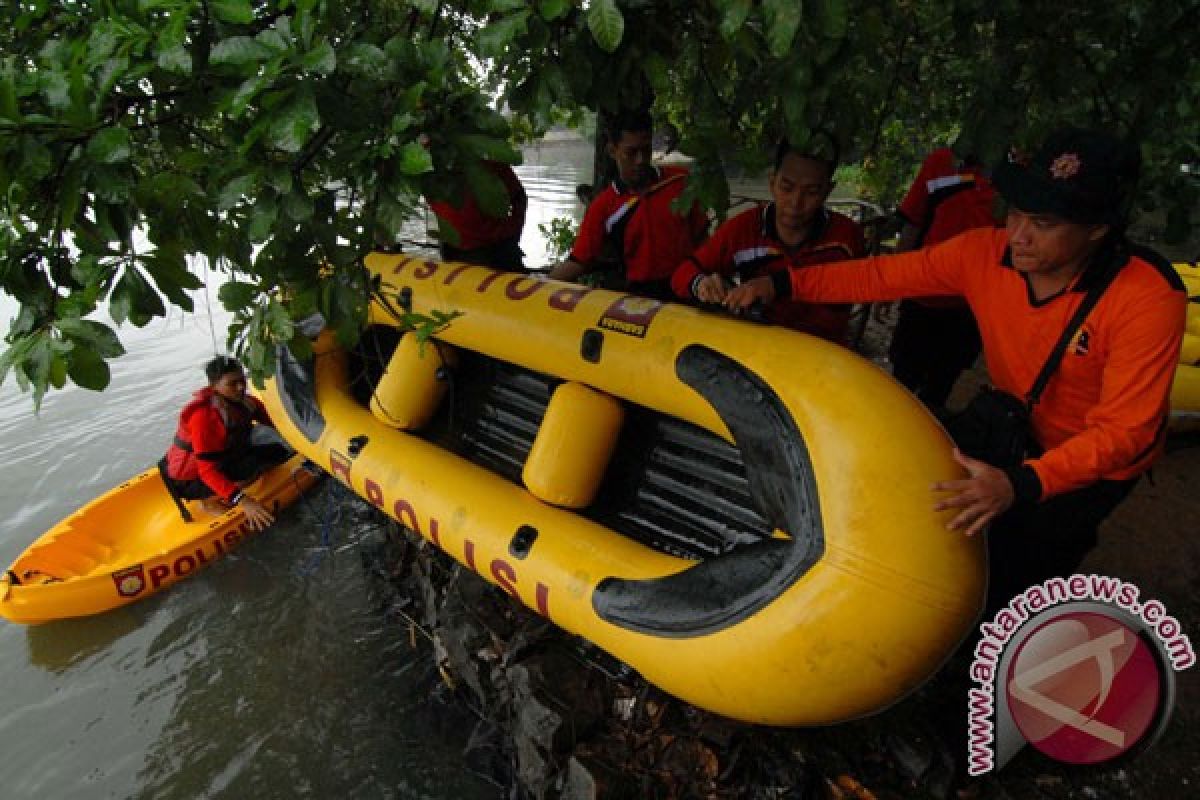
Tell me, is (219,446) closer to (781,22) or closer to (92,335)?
(92,335)

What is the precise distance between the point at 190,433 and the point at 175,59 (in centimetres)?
362

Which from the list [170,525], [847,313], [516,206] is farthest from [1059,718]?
[170,525]

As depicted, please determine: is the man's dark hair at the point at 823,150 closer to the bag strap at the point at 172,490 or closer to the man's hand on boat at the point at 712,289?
the man's hand on boat at the point at 712,289

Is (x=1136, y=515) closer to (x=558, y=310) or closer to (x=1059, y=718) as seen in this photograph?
(x=1059, y=718)

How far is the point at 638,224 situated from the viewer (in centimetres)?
308

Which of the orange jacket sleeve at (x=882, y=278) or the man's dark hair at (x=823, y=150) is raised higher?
the man's dark hair at (x=823, y=150)

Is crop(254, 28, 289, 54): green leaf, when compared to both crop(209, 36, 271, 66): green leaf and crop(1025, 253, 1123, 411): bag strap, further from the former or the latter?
crop(1025, 253, 1123, 411): bag strap

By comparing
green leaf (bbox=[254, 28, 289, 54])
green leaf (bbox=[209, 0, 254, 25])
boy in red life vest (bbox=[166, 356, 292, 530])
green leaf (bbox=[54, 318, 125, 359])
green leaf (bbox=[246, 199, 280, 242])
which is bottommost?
boy in red life vest (bbox=[166, 356, 292, 530])

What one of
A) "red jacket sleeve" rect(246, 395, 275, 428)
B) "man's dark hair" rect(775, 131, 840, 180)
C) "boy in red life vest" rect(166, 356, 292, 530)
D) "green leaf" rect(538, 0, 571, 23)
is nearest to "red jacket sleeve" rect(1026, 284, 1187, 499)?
"man's dark hair" rect(775, 131, 840, 180)

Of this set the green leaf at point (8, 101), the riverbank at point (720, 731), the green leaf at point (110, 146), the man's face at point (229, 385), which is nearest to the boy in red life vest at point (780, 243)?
the riverbank at point (720, 731)

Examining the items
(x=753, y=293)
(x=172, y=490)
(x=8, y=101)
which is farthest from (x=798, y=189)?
(x=172, y=490)

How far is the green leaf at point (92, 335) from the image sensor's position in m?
1.11

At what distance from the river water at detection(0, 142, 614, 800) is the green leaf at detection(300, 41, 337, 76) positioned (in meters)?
2.93

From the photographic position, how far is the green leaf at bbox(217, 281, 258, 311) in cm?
126
